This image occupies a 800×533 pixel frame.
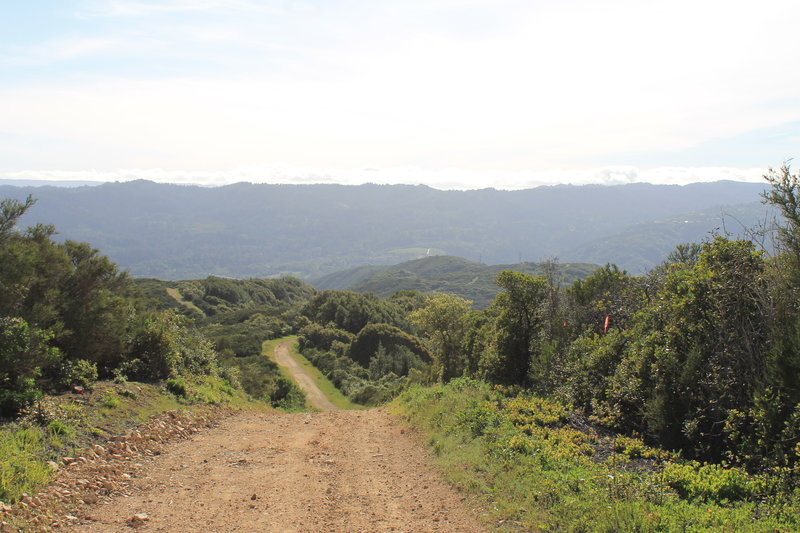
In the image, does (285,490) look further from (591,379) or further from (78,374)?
(591,379)

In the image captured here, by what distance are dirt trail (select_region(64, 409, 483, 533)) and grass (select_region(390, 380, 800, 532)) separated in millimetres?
727

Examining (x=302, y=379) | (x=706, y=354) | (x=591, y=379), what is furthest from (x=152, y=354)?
(x=302, y=379)

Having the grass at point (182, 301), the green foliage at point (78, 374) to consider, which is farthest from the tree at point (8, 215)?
the grass at point (182, 301)

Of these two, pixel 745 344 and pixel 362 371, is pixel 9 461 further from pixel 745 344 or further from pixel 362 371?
pixel 362 371

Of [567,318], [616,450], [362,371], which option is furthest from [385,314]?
[616,450]

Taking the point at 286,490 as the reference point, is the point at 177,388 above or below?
below

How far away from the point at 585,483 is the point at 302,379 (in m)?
41.9

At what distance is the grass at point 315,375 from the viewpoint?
40650 mm

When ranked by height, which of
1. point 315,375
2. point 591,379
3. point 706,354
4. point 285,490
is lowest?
point 315,375

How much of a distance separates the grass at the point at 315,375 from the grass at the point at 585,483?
2797 centimetres

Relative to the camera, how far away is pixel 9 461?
297 inches

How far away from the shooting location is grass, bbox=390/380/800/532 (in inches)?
256

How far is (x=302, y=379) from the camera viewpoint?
47.5 metres

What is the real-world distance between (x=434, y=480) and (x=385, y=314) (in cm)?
8248
